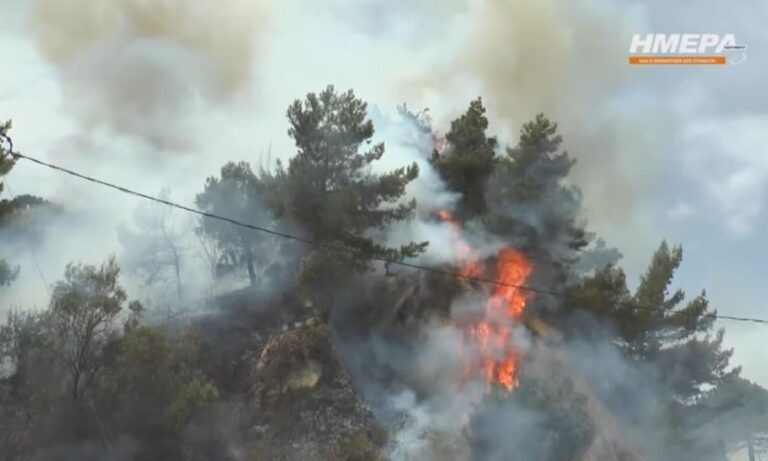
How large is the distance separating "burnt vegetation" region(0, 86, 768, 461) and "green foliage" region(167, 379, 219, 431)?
0.25 ft

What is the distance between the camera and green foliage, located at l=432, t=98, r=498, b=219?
135 feet

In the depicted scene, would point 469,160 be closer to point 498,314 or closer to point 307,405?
point 498,314

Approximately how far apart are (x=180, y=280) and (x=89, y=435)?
24959mm

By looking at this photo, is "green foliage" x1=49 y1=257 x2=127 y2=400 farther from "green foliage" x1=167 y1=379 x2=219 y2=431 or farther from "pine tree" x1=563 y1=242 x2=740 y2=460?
"pine tree" x1=563 y1=242 x2=740 y2=460

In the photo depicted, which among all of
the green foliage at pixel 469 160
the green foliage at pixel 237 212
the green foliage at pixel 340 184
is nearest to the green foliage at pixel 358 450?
the green foliage at pixel 340 184

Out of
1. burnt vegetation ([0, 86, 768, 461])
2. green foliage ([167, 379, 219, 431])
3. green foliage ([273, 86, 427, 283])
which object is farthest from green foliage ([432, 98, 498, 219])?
green foliage ([167, 379, 219, 431])

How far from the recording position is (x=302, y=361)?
111 ft

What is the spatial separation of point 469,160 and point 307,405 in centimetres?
1563

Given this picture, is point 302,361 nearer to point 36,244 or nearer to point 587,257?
point 36,244

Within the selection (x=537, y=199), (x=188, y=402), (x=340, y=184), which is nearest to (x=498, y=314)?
(x=537, y=199)

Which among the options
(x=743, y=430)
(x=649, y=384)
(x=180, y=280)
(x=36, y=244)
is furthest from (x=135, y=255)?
(x=743, y=430)

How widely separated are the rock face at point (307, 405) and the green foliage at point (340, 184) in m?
3.35

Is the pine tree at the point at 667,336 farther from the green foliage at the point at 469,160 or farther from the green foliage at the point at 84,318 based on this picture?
the green foliage at the point at 84,318

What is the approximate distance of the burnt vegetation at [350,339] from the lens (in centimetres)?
2648
